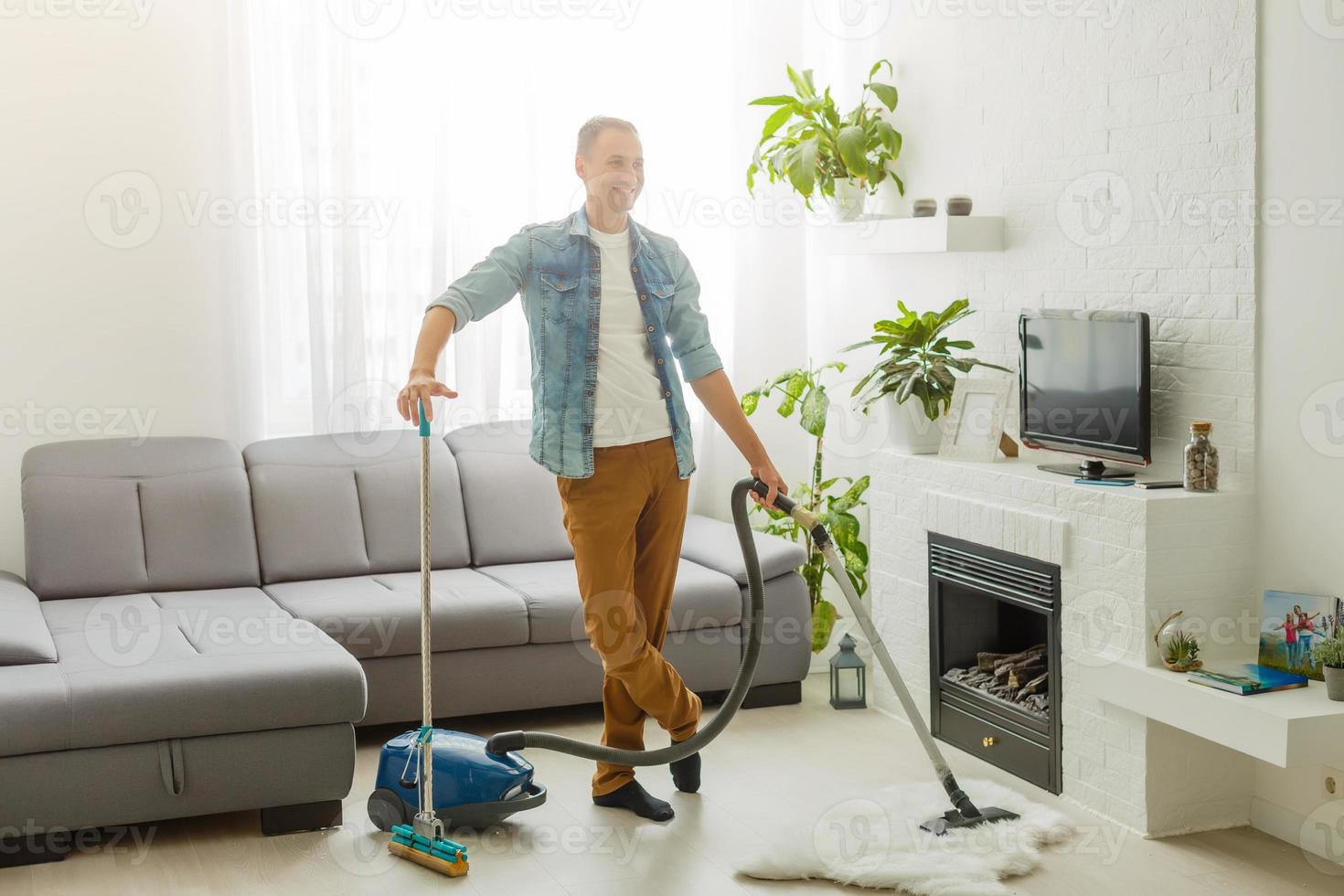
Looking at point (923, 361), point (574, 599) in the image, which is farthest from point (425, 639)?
point (923, 361)

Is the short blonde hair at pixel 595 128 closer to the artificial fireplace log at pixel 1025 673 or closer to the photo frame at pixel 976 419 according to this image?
the photo frame at pixel 976 419

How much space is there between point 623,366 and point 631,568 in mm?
472

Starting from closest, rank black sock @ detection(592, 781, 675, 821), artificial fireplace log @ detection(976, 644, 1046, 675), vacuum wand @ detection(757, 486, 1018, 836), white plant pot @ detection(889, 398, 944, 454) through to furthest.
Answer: vacuum wand @ detection(757, 486, 1018, 836) < black sock @ detection(592, 781, 675, 821) < artificial fireplace log @ detection(976, 644, 1046, 675) < white plant pot @ detection(889, 398, 944, 454)

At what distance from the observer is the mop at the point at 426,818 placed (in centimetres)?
299

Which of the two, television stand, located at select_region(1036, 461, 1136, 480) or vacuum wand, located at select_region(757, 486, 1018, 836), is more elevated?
television stand, located at select_region(1036, 461, 1136, 480)

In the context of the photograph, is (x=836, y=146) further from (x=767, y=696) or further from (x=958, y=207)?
(x=767, y=696)

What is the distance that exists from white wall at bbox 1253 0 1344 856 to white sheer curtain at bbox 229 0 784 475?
7.77 feet

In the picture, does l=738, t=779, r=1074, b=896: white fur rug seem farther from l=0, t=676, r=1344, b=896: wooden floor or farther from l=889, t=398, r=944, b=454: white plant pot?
l=889, t=398, r=944, b=454: white plant pot

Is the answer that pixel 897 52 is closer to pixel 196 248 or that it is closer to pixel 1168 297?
pixel 1168 297

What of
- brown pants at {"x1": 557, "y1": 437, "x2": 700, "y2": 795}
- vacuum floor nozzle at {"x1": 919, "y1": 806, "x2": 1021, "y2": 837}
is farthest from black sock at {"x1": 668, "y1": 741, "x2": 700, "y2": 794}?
vacuum floor nozzle at {"x1": 919, "y1": 806, "x2": 1021, "y2": 837}

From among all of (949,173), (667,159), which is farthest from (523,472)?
(949,173)

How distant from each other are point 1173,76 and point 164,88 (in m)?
3.13

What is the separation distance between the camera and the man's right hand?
2.81 meters

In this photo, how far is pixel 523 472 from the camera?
4758mm
